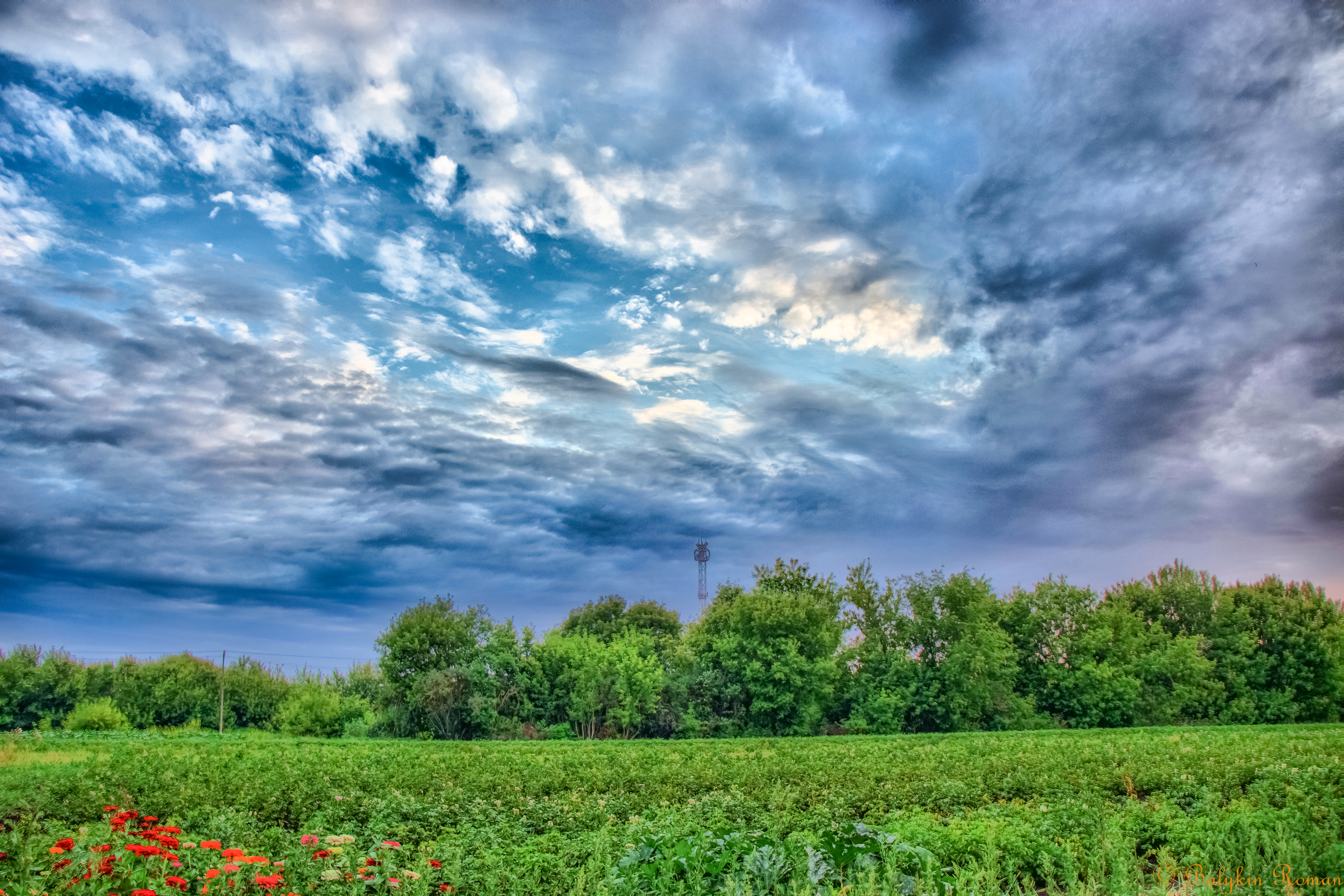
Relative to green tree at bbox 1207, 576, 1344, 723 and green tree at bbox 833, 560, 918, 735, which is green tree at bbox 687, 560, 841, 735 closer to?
green tree at bbox 833, 560, 918, 735

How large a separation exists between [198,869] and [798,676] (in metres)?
41.7

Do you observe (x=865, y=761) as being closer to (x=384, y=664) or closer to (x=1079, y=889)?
(x=1079, y=889)

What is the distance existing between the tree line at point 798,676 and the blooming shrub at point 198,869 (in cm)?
3648

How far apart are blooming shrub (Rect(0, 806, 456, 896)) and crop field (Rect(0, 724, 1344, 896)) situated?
0.10ft

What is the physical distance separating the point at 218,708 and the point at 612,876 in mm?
59585

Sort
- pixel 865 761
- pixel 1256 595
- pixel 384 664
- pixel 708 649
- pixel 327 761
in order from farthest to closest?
pixel 1256 595 → pixel 708 649 → pixel 384 664 → pixel 865 761 → pixel 327 761

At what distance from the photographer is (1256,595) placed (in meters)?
58.1

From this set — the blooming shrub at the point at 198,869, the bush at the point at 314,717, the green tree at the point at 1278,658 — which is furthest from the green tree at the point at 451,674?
the green tree at the point at 1278,658

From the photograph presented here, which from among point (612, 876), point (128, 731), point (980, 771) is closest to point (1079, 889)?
point (612, 876)

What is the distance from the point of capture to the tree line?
147 feet

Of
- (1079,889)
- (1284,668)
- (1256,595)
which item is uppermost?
(1256,595)

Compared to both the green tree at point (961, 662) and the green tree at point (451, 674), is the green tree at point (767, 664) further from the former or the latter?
the green tree at point (451, 674)

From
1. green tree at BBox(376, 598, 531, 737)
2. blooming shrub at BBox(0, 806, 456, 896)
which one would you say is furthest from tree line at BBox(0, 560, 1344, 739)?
blooming shrub at BBox(0, 806, 456, 896)

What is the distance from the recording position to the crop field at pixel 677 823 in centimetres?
730
